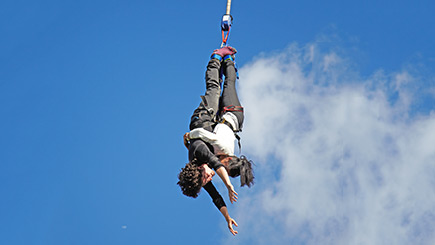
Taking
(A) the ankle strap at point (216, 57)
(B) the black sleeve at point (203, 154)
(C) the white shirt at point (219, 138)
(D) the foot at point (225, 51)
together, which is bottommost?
(B) the black sleeve at point (203, 154)

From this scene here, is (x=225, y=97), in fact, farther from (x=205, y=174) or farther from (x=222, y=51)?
(x=205, y=174)

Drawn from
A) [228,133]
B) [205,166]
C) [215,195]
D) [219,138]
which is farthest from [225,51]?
[215,195]

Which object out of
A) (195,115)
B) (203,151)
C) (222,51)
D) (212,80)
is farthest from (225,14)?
(203,151)

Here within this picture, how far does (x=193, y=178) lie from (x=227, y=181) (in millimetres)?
591

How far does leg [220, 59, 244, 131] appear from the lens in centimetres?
1193

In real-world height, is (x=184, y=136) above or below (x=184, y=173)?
above

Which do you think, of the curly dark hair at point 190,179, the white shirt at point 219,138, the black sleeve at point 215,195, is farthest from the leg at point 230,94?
the curly dark hair at point 190,179

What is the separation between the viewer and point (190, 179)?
10570 millimetres

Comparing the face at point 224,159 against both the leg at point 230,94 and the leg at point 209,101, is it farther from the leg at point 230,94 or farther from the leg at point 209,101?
the leg at point 230,94

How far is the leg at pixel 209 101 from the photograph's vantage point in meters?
11.4

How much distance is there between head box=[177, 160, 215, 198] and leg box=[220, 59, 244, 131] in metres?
1.34

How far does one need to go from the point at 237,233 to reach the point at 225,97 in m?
2.71

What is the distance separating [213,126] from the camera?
1168 cm

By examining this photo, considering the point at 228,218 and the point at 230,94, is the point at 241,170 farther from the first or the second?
the point at 230,94
